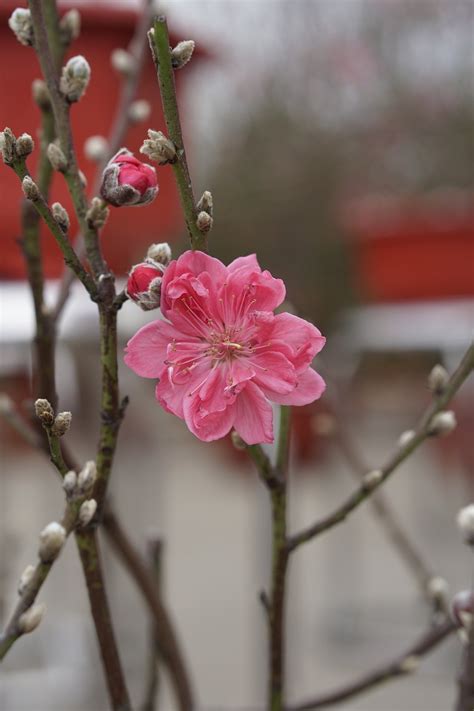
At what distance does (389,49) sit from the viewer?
16.0 feet

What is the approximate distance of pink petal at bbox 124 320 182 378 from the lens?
41cm

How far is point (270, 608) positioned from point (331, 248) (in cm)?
361

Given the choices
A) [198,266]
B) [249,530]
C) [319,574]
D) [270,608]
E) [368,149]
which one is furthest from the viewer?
[368,149]

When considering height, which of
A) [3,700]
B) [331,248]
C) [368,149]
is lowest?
[3,700]

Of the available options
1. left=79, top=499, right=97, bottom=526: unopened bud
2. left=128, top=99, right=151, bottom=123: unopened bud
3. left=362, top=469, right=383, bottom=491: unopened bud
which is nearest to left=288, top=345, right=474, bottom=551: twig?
left=362, top=469, right=383, bottom=491: unopened bud

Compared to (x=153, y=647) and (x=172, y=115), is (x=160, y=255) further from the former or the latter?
(x=153, y=647)

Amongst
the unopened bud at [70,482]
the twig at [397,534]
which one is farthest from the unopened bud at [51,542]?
the twig at [397,534]

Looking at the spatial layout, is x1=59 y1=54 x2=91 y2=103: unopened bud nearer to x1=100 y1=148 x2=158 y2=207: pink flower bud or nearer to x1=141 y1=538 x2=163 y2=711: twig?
x1=100 y1=148 x2=158 y2=207: pink flower bud

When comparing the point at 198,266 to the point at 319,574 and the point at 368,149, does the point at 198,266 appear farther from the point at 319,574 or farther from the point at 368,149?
the point at 368,149

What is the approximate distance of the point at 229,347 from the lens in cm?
43

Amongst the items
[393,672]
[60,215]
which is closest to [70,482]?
[60,215]

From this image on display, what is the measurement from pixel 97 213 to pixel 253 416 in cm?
12

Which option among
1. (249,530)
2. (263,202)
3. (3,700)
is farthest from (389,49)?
(3,700)

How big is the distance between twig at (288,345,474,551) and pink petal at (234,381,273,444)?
0.12 metres
